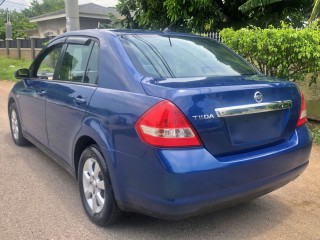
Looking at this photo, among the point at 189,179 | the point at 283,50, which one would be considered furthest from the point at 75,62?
the point at 283,50

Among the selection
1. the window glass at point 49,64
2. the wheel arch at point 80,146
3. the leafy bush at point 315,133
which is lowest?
the leafy bush at point 315,133

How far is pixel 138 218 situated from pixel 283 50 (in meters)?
4.47

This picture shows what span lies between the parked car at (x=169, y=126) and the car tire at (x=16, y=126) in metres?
1.85

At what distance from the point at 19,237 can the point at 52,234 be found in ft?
0.87

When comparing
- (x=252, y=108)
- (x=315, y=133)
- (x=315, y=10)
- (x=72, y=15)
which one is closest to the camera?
(x=252, y=108)

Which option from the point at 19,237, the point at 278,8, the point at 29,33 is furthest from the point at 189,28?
the point at 29,33

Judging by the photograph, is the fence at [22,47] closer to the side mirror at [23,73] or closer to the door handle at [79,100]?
the side mirror at [23,73]

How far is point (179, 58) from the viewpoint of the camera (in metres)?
3.53

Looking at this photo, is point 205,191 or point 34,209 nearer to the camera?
point 205,191

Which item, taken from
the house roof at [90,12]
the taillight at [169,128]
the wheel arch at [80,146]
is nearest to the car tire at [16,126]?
the wheel arch at [80,146]

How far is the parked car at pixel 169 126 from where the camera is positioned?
271 centimetres

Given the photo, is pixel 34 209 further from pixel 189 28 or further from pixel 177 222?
pixel 189 28

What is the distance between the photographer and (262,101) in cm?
304

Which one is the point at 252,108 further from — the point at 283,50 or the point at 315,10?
the point at 315,10
